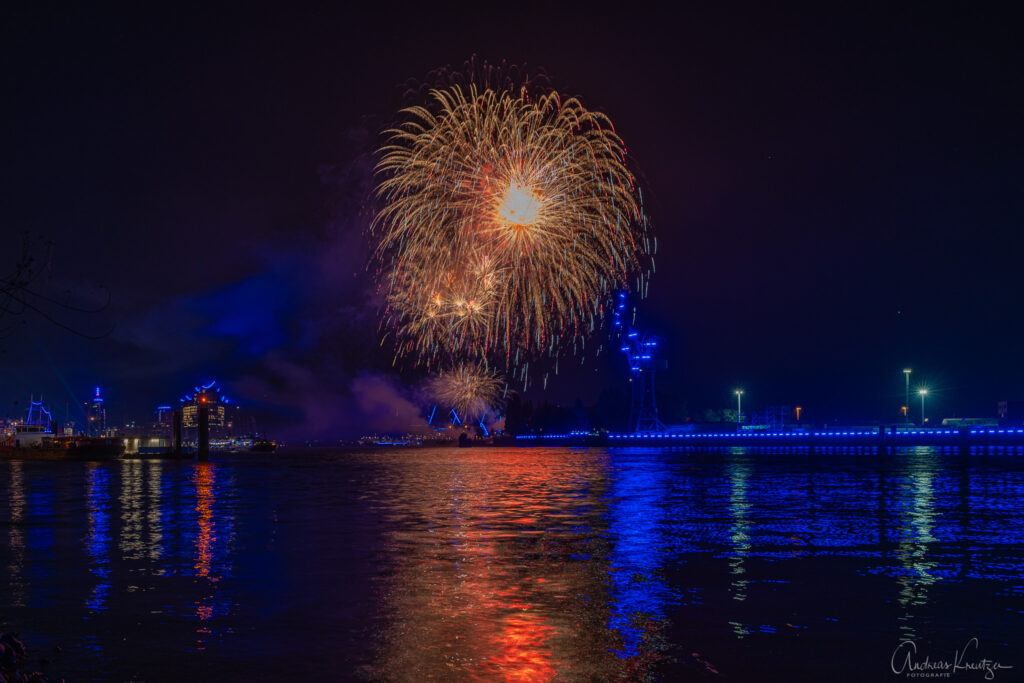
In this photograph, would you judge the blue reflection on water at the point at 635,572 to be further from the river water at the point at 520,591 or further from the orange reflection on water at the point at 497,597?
the orange reflection on water at the point at 497,597

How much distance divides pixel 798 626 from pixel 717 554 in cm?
815

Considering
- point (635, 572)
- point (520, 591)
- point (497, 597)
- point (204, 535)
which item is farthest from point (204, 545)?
point (635, 572)

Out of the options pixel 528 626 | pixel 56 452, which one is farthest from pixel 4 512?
pixel 56 452

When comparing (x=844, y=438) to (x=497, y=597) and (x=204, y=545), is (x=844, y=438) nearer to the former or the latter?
(x=204, y=545)

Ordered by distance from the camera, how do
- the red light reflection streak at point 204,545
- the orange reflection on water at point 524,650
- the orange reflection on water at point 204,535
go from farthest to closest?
the orange reflection on water at point 204,535 → the red light reflection streak at point 204,545 → the orange reflection on water at point 524,650

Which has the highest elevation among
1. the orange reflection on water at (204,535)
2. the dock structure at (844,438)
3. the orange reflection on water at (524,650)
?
the orange reflection on water at (524,650)

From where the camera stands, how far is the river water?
11875 mm

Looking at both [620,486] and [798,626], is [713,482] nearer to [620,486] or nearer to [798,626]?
[620,486]

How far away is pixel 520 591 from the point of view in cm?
1681

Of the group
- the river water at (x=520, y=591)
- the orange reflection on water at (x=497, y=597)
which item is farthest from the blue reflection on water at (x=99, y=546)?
the orange reflection on water at (x=497, y=597)

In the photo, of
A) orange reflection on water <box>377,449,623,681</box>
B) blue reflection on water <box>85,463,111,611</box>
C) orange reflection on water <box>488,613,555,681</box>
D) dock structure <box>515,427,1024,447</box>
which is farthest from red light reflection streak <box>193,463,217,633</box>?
dock structure <box>515,427,1024,447</box>

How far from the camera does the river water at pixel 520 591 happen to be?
468 inches

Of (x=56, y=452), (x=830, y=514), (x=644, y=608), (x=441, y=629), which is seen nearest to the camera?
(x=441, y=629)

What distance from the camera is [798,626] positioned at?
13.8 meters
